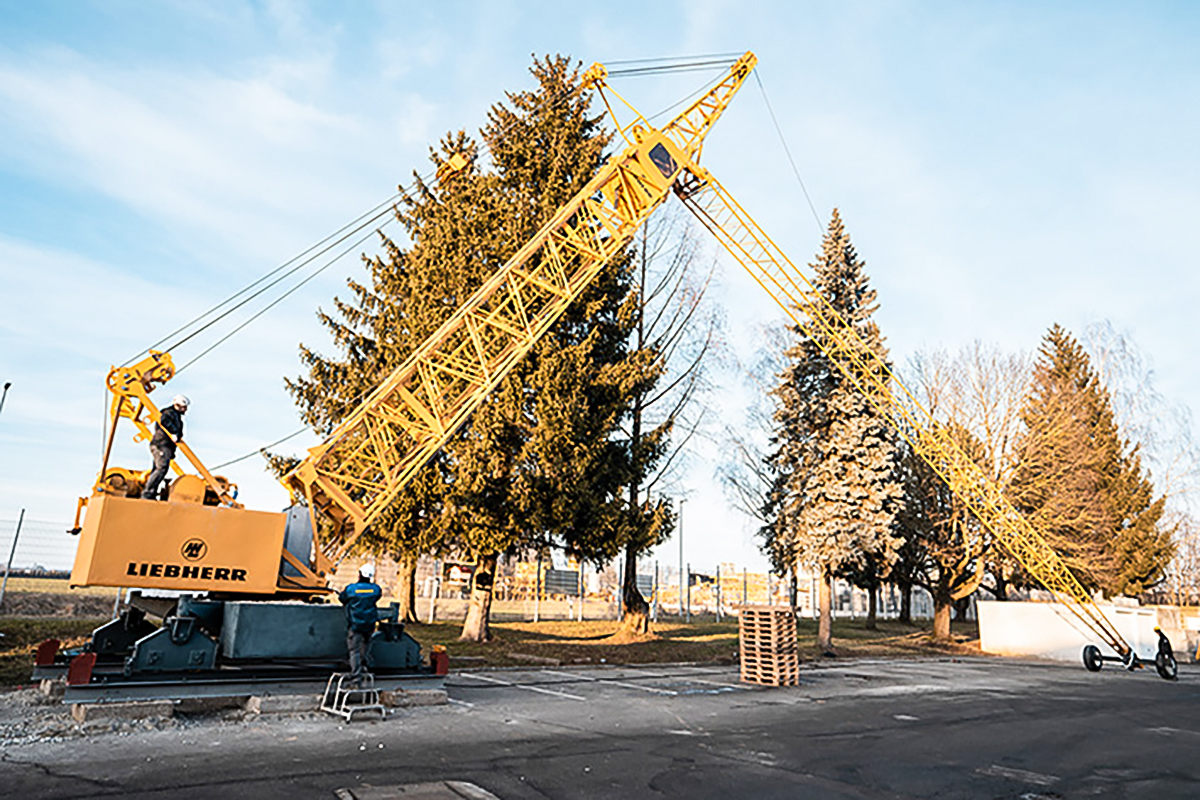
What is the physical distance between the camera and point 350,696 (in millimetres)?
10688

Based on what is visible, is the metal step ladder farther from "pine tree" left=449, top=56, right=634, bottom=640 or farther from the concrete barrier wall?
the concrete barrier wall

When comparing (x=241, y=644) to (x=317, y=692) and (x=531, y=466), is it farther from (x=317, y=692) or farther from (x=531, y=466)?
(x=531, y=466)

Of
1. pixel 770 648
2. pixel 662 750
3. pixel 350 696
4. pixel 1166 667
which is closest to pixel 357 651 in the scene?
pixel 350 696

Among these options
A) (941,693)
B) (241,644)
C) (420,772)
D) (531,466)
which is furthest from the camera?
(531,466)

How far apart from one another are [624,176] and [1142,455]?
41324 millimetres

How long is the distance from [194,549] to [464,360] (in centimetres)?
646

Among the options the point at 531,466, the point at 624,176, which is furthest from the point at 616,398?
the point at 624,176

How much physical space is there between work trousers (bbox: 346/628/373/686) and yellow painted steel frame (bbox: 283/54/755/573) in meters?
2.00

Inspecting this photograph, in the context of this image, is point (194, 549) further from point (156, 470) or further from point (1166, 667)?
point (1166, 667)

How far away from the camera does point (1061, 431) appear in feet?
96.7

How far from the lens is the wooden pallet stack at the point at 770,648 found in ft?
50.3

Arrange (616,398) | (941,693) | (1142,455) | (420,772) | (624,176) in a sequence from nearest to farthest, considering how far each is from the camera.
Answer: (420,772) → (941,693) → (624,176) → (616,398) → (1142,455)

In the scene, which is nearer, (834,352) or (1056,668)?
(1056,668)

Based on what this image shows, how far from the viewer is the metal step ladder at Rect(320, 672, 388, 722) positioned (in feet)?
32.5
